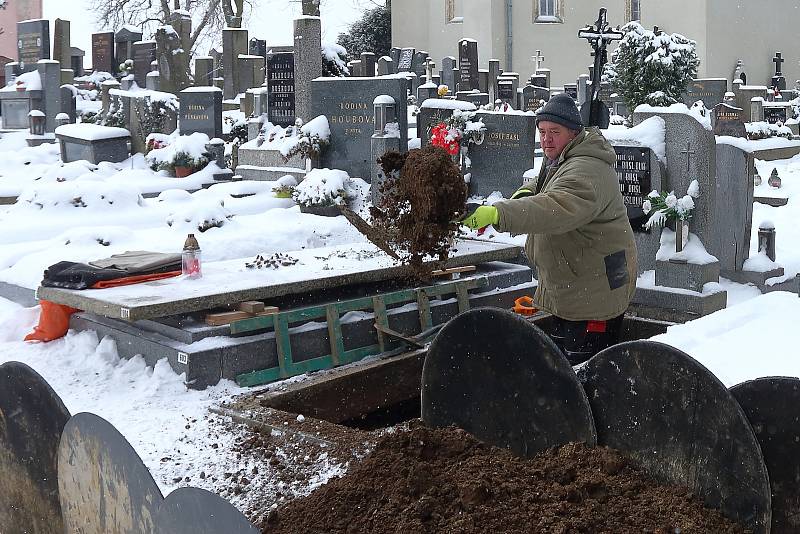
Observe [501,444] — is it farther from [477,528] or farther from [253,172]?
[253,172]

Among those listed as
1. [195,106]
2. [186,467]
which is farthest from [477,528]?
[195,106]

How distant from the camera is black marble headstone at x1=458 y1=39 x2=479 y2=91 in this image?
2628 cm

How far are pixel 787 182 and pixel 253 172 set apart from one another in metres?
8.26

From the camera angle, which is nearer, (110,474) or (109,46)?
(110,474)

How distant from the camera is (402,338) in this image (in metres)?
6.05

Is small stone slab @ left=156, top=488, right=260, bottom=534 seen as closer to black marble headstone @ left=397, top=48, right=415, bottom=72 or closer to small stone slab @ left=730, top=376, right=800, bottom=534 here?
small stone slab @ left=730, top=376, right=800, bottom=534

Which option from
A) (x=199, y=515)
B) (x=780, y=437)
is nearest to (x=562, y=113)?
(x=780, y=437)

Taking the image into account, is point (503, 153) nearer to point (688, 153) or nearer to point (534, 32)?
point (688, 153)

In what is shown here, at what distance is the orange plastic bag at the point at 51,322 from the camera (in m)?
5.95

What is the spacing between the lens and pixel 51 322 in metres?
5.95

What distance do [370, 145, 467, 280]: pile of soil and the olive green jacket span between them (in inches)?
16.5

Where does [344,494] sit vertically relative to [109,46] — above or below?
below

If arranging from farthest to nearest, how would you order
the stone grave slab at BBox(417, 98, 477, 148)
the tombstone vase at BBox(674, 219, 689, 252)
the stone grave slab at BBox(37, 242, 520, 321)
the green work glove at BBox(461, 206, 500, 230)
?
the stone grave slab at BBox(417, 98, 477, 148) → the tombstone vase at BBox(674, 219, 689, 252) → the stone grave slab at BBox(37, 242, 520, 321) → the green work glove at BBox(461, 206, 500, 230)

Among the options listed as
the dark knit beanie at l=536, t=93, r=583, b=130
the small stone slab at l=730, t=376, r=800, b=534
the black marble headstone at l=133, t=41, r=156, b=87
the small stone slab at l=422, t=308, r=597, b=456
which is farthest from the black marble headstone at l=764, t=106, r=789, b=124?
the small stone slab at l=730, t=376, r=800, b=534
